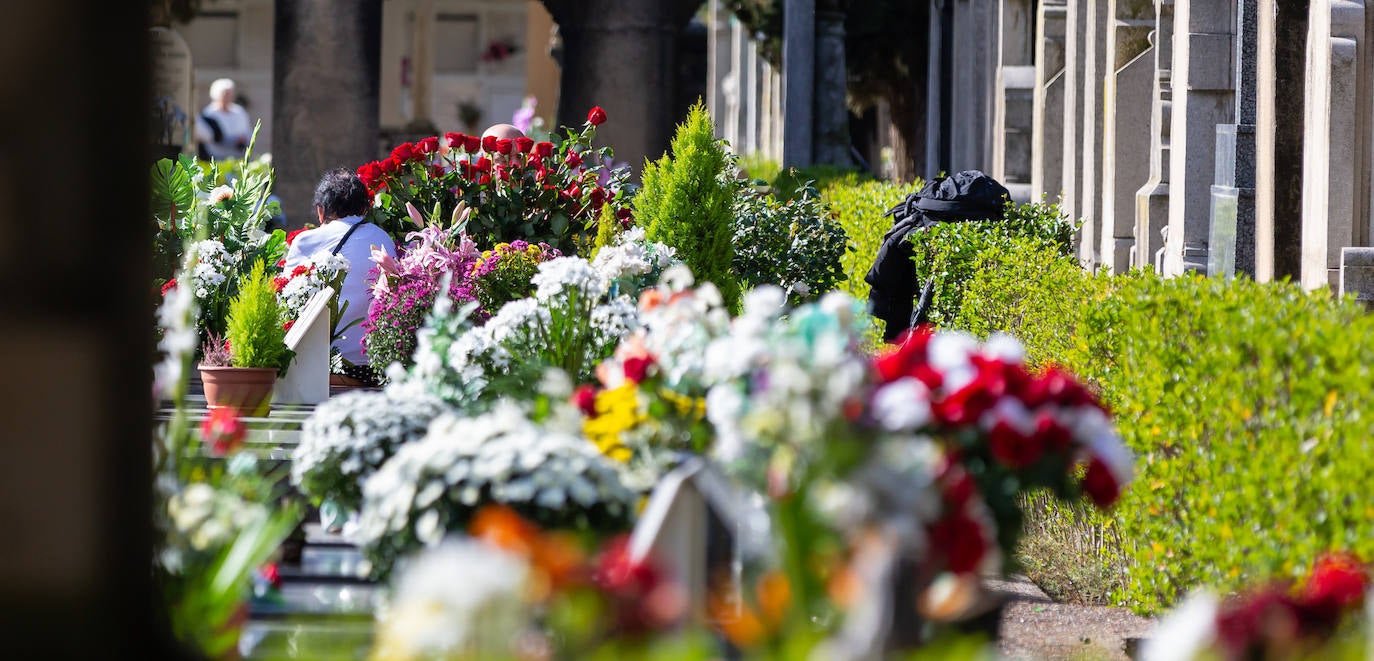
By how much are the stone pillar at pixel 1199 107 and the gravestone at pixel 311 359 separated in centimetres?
528

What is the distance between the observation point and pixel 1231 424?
4930mm

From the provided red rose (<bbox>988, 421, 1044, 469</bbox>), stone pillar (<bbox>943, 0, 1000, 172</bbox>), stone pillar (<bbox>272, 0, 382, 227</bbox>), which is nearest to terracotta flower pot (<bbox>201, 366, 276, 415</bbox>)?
red rose (<bbox>988, 421, 1044, 469</bbox>)

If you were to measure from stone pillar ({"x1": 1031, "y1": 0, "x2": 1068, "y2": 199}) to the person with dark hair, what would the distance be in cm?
836

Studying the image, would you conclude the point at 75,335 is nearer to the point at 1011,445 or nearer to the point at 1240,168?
the point at 1011,445

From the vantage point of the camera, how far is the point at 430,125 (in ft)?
125

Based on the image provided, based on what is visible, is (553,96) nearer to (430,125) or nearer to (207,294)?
(430,125)

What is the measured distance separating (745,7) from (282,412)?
17787 mm

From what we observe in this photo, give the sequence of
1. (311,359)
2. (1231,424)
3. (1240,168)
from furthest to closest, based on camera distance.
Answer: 1. (1240,168)
2. (311,359)
3. (1231,424)

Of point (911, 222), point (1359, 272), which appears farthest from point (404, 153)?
point (1359, 272)

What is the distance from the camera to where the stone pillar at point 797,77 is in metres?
17.2

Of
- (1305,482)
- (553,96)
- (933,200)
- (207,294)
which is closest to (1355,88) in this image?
(933,200)

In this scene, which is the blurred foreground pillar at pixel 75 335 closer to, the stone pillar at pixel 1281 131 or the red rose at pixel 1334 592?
the red rose at pixel 1334 592

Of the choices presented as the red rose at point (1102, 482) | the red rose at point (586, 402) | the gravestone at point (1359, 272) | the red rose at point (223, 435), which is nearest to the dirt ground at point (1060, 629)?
the red rose at point (586, 402)

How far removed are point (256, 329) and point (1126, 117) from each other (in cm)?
792
